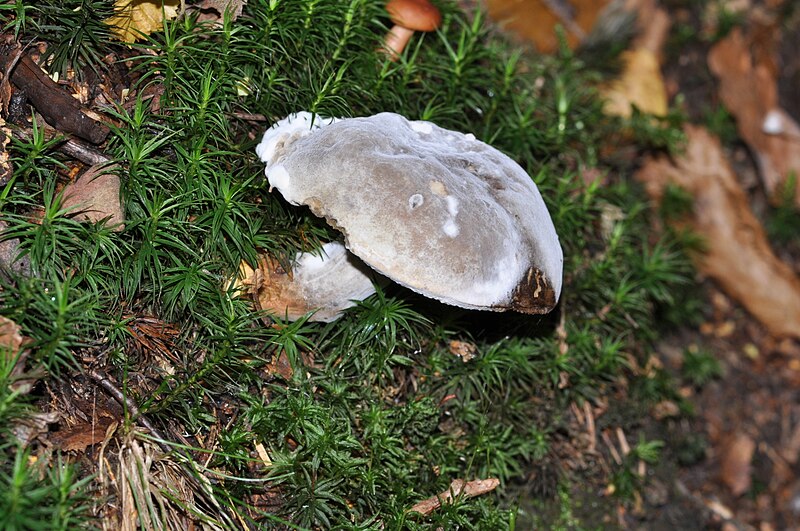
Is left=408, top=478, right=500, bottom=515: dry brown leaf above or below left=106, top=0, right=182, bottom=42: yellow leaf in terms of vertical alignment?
below

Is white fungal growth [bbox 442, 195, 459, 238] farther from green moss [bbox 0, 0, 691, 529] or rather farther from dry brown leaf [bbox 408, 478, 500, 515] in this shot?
dry brown leaf [bbox 408, 478, 500, 515]

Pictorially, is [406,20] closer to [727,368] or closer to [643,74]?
[643,74]

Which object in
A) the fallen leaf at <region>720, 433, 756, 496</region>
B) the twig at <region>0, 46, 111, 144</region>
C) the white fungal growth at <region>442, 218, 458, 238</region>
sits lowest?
the fallen leaf at <region>720, 433, 756, 496</region>

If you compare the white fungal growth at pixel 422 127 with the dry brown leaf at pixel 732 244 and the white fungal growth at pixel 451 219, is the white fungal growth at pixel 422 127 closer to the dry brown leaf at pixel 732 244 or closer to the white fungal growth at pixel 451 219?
the white fungal growth at pixel 451 219

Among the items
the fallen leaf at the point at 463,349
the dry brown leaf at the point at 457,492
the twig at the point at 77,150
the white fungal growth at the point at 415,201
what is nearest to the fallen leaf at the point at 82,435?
the twig at the point at 77,150

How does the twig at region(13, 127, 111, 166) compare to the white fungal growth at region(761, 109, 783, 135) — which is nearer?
the twig at region(13, 127, 111, 166)

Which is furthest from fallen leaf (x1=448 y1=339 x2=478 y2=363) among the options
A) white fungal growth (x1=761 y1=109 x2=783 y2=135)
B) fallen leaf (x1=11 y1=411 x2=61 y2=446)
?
white fungal growth (x1=761 y1=109 x2=783 y2=135)

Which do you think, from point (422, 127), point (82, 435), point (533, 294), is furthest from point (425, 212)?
point (82, 435)
